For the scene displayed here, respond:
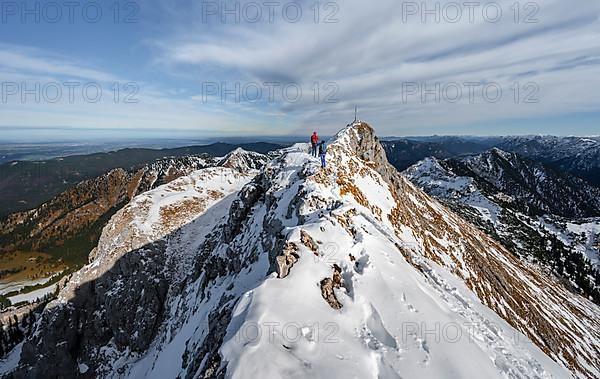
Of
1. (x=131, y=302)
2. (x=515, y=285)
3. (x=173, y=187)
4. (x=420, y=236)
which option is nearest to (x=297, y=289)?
(x=420, y=236)

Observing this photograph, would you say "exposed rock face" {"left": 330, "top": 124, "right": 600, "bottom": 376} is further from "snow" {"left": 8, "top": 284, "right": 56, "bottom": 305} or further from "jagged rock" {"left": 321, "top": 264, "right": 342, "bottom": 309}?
"snow" {"left": 8, "top": 284, "right": 56, "bottom": 305}

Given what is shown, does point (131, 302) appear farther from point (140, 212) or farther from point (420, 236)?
point (420, 236)

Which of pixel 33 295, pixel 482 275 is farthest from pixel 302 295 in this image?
pixel 33 295

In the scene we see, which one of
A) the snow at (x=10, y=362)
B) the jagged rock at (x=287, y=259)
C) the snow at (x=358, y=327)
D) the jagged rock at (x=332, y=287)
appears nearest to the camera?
the snow at (x=358, y=327)

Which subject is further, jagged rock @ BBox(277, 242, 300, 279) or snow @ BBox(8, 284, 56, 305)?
snow @ BBox(8, 284, 56, 305)

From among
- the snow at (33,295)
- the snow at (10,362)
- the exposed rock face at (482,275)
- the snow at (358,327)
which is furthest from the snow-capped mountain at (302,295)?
the snow at (33,295)

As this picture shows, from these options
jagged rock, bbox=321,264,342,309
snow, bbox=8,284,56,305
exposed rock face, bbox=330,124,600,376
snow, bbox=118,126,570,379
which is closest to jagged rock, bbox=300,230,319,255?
snow, bbox=118,126,570,379

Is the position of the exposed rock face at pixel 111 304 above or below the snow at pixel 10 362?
above

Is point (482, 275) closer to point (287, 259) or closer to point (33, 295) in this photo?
point (287, 259)

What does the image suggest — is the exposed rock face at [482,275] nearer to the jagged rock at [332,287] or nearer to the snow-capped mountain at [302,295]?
the snow-capped mountain at [302,295]
